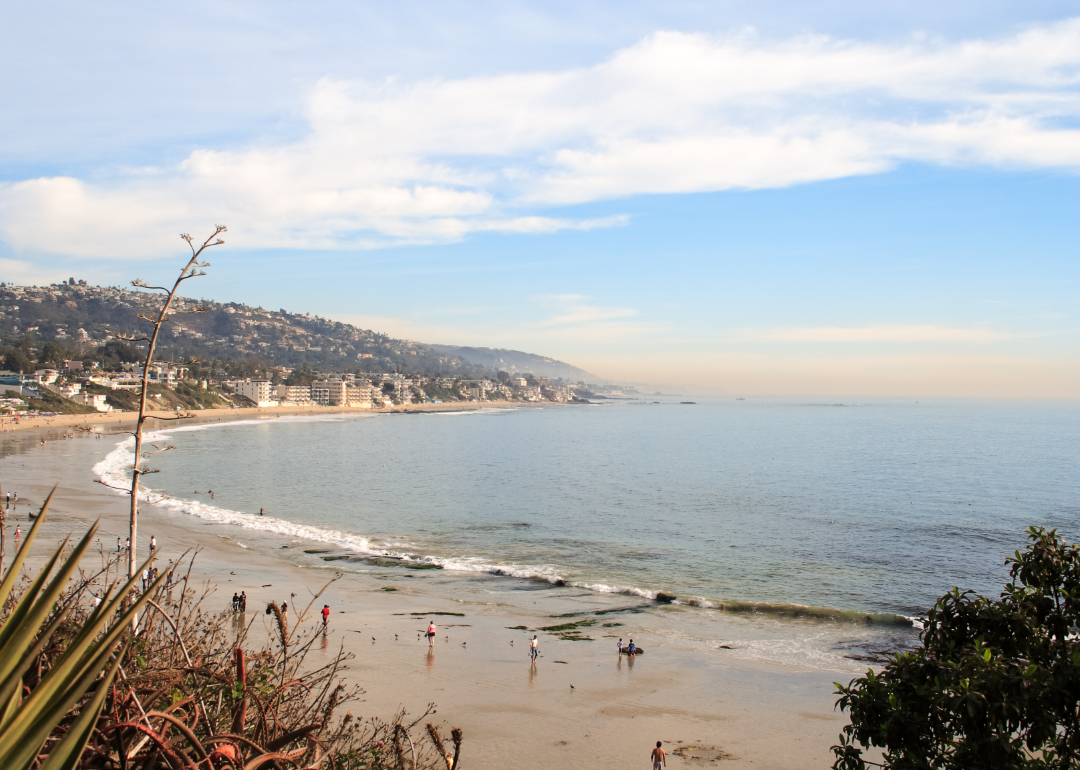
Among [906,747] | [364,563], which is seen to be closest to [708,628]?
[364,563]

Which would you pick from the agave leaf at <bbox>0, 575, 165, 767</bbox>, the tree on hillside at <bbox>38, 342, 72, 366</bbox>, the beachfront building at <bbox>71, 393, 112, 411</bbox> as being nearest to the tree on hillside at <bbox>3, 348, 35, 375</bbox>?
the tree on hillside at <bbox>38, 342, 72, 366</bbox>

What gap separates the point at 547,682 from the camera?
1588cm

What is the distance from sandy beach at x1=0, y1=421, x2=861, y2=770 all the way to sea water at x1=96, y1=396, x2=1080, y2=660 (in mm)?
3985

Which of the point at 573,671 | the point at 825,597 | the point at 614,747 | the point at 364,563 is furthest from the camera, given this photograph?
the point at 364,563

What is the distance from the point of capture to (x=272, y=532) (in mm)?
32625

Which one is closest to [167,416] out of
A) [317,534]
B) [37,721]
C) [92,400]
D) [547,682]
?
[317,534]

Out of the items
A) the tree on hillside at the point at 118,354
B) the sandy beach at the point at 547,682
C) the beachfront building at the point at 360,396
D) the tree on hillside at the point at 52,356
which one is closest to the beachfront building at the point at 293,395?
the beachfront building at the point at 360,396

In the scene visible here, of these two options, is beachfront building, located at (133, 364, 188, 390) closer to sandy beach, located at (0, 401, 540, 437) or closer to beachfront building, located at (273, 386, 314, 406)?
sandy beach, located at (0, 401, 540, 437)

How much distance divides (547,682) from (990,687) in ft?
39.4

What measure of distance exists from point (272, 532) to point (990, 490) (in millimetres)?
44746

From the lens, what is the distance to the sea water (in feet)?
83.7

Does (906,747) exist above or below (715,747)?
above

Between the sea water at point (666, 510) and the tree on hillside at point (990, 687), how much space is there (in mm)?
16635

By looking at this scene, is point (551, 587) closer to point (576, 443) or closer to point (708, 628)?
point (708, 628)
